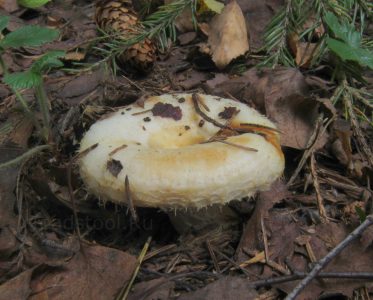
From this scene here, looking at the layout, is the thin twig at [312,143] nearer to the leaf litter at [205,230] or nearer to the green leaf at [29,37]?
the leaf litter at [205,230]

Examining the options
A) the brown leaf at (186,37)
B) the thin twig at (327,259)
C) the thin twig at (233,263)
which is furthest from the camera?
the brown leaf at (186,37)

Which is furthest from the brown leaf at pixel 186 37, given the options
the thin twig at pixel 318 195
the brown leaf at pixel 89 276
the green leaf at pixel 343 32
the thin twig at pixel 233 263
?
the brown leaf at pixel 89 276

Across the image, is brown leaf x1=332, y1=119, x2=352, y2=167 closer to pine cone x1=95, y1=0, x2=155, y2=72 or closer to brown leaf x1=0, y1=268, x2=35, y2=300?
pine cone x1=95, y1=0, x2=155, y2=72

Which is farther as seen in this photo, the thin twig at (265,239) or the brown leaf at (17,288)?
the thin twig at (265,239)

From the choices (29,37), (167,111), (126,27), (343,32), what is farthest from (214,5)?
(29,37)

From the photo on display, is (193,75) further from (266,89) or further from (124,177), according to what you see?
(124,177)
